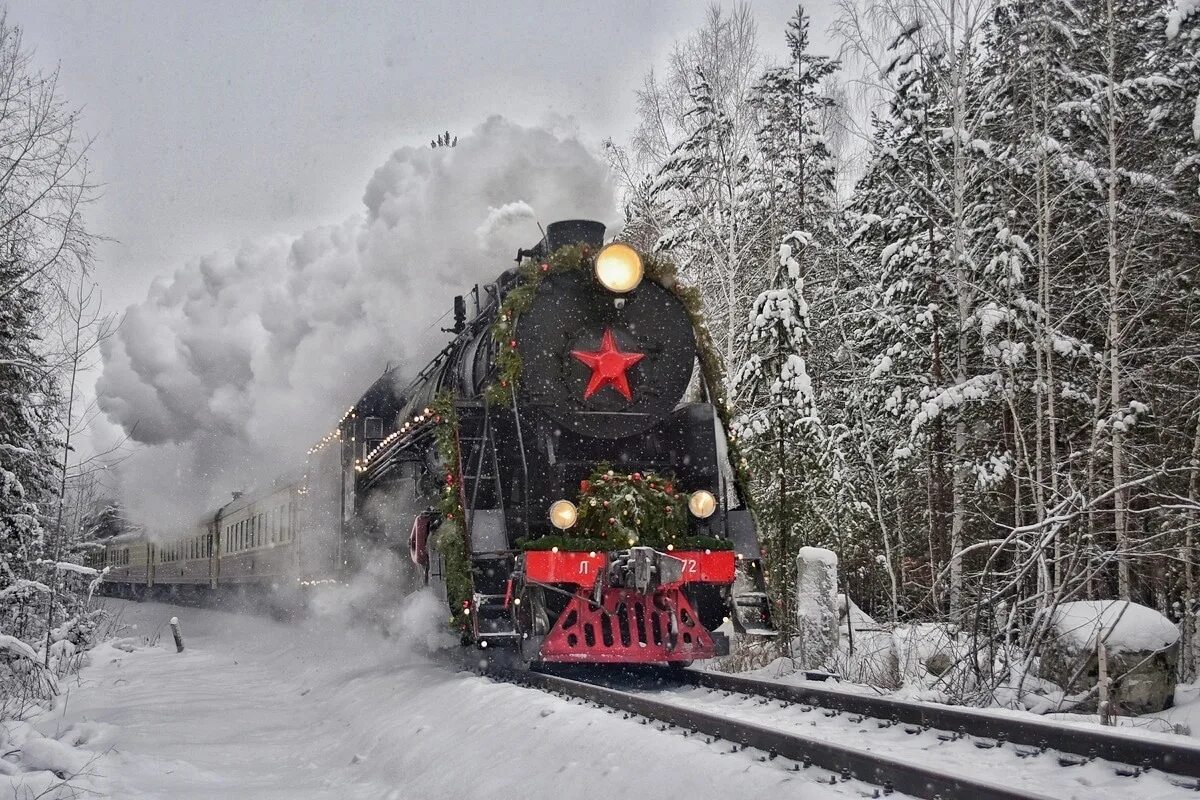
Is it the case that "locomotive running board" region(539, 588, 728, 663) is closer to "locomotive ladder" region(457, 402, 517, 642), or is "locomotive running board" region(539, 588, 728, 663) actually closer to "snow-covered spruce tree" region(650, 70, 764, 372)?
"locomotive ladder" region(457, 402, 517, 642)

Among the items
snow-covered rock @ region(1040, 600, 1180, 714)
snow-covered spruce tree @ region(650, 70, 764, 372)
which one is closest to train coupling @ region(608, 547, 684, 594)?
snow-covered rock @ region(1040, 600, 1180, 714)

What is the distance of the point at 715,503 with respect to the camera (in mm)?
7906

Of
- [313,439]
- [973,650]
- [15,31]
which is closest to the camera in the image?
[973,650]

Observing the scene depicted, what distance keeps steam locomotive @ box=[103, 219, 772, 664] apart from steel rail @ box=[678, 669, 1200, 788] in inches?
52.0

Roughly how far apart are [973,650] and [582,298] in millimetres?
3905

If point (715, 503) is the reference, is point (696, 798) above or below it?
below

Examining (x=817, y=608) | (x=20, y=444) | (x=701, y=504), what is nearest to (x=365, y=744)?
(x=701, y=504)

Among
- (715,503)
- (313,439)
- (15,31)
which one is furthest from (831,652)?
(313,439)

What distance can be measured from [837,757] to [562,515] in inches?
145

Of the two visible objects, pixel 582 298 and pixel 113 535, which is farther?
pixel 113 535

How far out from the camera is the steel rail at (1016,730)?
11.5 feet

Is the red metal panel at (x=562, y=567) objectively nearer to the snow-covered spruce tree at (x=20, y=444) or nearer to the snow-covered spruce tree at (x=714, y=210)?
the snow-covered spruce tree at (x=20, y=444)

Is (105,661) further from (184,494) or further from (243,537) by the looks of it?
(184,494)

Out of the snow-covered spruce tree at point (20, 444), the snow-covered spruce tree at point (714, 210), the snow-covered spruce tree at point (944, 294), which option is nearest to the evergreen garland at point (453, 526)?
the snow-covered spruce tree at point (20, 444)
